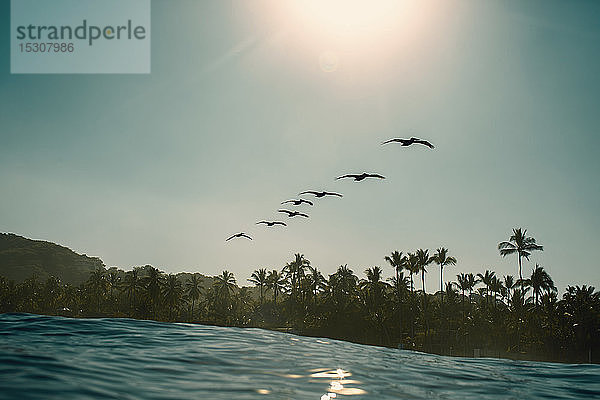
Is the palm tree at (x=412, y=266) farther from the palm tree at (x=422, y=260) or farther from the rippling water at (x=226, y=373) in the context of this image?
the rippling water at (x=226, y=373)

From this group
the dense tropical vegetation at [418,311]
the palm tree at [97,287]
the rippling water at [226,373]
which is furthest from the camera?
the palm tree at [97,287]

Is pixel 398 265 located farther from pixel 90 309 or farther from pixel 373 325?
pixel 90 309

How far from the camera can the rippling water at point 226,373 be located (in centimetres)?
816

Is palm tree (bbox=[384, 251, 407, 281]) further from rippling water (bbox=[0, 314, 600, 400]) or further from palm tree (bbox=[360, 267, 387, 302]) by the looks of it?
rippling water (bbox=[0, 314, 600, 400])

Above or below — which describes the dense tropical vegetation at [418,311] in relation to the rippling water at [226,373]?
below

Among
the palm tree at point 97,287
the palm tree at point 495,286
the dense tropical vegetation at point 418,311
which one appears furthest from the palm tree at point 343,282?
the palm tree at point 97,287

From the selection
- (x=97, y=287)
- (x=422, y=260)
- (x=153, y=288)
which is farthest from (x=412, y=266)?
(x=97, y=287)

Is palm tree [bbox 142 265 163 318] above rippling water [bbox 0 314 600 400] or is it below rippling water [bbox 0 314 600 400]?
below

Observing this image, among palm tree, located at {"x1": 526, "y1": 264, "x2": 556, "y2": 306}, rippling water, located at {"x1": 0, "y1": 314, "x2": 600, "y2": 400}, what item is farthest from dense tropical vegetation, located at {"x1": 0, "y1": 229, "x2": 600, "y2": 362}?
rippling water, located at {"x1": 0, "y1": 314, "x2": 600, "y2": 400}

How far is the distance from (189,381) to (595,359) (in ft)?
239

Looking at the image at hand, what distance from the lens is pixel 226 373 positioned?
9953mm

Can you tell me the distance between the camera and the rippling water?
26.8ft

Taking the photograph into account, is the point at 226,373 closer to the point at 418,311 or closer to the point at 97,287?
the point at 418,311

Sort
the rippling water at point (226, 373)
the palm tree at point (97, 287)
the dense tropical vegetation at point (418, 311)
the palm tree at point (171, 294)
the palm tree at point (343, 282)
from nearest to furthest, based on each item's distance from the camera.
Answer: the rippling water at point (226, 373) < the dense tropical vegetation at point (418, 311) < the palm tree at point (343, 282) < the palm tree at point (171, 294) < the palm tree at point (97, 287)
